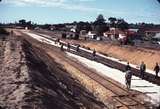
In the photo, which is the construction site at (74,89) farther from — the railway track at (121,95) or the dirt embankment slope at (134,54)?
the dirt embankment slope at (134,54)

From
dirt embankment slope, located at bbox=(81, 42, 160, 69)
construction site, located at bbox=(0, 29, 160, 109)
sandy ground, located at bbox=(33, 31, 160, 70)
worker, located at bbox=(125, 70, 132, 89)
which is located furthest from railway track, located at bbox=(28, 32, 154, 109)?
dirt embankment slope, located at bbox=(81, 42, 160, 69)

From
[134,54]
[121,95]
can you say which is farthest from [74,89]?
[134,54]

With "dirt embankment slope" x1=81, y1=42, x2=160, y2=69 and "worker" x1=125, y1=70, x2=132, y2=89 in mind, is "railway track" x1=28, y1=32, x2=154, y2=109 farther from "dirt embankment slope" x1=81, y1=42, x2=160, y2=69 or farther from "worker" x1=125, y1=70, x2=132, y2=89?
"dirt embankment slope" x1=81, y1=42, x2=160, y2=69

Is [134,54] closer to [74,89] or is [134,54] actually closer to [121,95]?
[121,95]

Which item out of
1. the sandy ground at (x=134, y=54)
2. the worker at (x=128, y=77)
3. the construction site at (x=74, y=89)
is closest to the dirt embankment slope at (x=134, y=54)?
the sandy ground at (x=134, y=54)

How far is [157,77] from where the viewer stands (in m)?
36.4

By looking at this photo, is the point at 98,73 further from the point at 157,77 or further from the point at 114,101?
the point at 114,101

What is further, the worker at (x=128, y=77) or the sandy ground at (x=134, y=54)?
the sandy ground at (x=134, y=54)

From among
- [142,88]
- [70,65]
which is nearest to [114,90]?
[142,88]

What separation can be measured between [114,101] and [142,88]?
19.2 feet

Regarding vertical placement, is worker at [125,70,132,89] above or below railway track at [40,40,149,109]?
above

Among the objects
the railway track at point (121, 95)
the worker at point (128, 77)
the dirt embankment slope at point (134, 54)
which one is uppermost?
the worker at point (128, 77)

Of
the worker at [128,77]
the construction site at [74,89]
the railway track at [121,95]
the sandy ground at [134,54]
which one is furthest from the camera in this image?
the sandy ground at [134,54]

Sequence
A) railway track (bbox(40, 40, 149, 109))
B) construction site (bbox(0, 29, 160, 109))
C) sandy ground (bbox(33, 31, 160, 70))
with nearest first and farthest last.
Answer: construction site (bbox(0, 29, 160, 109)) < railway track (bbox(40, 40, 149, 109)) < sandy ground (bbox(33, 31, 160, 70))
